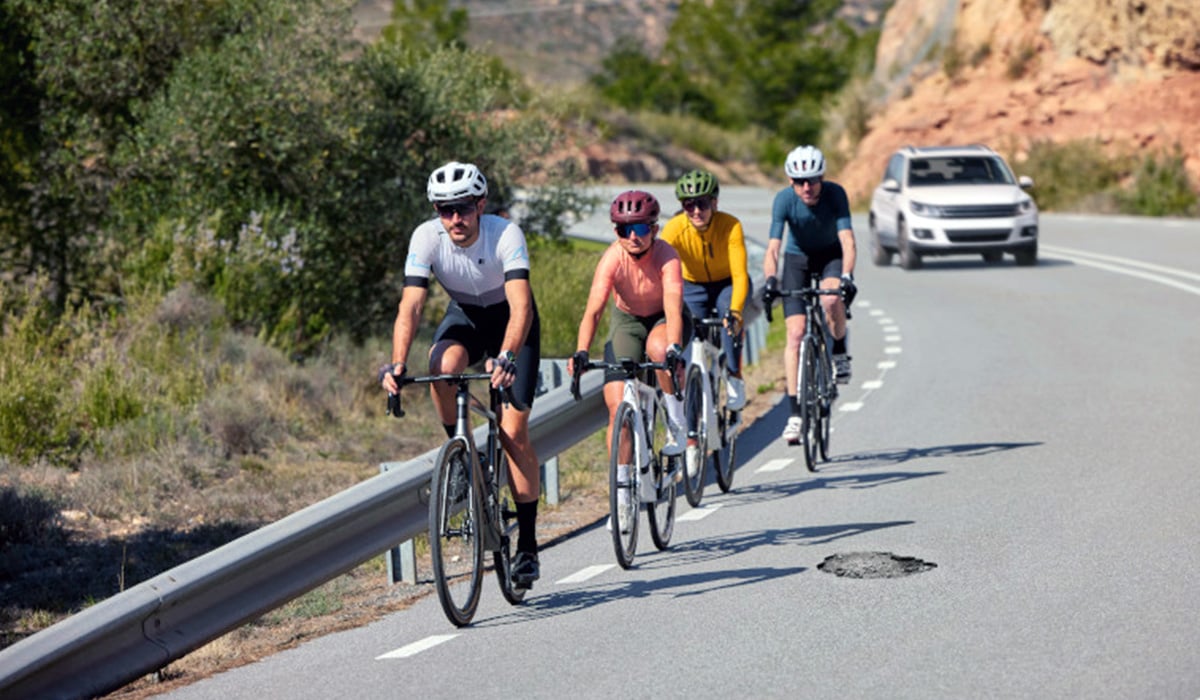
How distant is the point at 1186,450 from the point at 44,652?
27.1ft

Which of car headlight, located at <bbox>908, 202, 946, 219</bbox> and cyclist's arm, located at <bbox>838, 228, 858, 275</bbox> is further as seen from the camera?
car headlight, located at <bbox>908, 202, 946, 219</bbox>

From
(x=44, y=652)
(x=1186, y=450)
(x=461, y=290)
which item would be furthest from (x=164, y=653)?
(x=1186, y=450)

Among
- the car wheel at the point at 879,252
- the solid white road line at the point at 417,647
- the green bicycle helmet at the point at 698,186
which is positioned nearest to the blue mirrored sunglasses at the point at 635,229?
the green bicycle helmet at the point at 698,186

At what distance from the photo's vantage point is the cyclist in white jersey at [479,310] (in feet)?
27.1

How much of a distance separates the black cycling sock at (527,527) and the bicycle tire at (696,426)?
6.53ft

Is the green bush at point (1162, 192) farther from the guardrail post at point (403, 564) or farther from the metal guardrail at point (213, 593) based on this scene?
the metal guardrail at point (213, 593)

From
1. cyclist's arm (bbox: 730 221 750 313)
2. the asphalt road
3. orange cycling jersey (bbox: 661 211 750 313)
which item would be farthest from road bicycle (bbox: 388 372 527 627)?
orange cycling jersey (bbox: 661 211 750 313)

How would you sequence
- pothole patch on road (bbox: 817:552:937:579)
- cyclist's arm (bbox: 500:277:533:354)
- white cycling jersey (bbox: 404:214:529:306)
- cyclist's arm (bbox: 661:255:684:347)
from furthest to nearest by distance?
cyclist's arm (bbox: 661:255:684:347) < pothole patch on road (bbox: 817:552:937:579) < white cycling jersey (bbox: 404:214:529:306) < cyclist's arm (bbox: 500:277:533:354)

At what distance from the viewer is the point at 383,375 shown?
26.7 ft

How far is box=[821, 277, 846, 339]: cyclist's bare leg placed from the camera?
12719 millimetres

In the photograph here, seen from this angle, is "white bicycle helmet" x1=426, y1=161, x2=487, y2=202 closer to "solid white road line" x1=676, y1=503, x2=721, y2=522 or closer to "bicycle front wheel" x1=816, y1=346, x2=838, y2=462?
"solid white road line" x1=676, y1=503, x2=721, y2=522

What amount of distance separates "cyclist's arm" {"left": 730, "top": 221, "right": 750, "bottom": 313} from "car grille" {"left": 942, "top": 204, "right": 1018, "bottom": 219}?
17.3 meters

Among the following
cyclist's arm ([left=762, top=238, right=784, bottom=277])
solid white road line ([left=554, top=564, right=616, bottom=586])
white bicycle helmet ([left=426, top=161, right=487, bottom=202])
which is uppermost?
white bicycle helmet ([left=426, top=161, right=487, bottom=202])

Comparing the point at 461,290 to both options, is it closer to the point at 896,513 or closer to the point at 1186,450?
the point at 896,513
